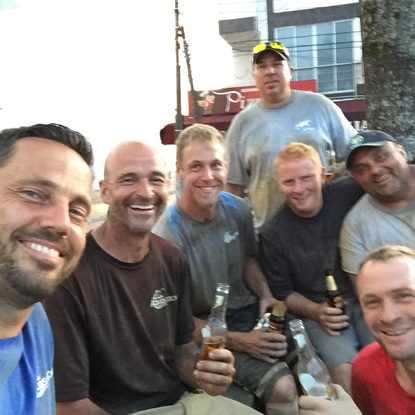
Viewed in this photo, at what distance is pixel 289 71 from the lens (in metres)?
3.46

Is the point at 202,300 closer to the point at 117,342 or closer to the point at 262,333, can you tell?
the point at 262,333

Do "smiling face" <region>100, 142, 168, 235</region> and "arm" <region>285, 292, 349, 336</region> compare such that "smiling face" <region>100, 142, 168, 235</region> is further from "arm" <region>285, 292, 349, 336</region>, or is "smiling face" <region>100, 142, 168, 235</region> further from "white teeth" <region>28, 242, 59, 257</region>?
"arm" <region>285, 292, 349, 336</region>

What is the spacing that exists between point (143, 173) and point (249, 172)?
4.91 feet

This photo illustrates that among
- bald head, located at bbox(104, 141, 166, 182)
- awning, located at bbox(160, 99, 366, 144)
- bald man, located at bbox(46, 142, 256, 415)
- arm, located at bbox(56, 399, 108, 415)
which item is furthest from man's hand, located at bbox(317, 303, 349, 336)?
awning, located at bbox(160, 99, 366, 144)

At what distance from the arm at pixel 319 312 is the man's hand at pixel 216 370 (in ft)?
2.47

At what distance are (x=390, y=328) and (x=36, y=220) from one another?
1.20 metres

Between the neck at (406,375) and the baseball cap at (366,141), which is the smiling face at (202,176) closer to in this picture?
the baseball cap at (366,141)

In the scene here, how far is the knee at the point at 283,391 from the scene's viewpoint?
2.29 metres

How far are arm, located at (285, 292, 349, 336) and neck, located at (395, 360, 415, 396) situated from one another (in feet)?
2.71

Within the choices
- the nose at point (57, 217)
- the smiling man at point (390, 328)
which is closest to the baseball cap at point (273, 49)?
the smiling man at point (390, 328)

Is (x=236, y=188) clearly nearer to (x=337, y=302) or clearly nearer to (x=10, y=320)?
(x=337, y=302)

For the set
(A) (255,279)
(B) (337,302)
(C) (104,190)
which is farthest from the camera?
(A) (255,279)

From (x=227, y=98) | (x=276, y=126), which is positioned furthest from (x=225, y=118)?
(x=276, y=126)

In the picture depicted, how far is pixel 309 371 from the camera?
2133 millimetres
